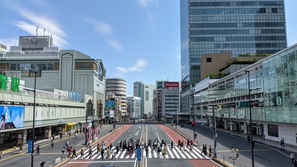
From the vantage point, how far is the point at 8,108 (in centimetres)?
3238

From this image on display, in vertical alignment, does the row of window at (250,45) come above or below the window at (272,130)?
above

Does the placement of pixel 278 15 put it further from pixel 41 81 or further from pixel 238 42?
pixel 41 81

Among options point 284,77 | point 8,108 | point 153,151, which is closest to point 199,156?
point 153,151

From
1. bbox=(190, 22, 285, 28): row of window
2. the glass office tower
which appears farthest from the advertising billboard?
bbox=(190, 22, 285, 28): row of window

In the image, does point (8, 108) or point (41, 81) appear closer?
point (8, 108)

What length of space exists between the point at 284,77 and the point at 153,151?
74.6 ft

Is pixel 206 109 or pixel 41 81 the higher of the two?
pixel 41 81

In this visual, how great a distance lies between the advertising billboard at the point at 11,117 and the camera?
31025 millimetres

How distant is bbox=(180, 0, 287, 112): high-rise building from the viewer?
106 metres

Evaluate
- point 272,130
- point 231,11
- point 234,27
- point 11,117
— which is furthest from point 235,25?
point 11,117

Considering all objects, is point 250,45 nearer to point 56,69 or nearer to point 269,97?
point 269,97

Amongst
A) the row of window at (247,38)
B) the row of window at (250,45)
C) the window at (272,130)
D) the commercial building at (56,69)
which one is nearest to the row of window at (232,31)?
the row of window at (247,38)

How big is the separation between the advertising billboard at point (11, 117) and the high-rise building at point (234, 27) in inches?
3539

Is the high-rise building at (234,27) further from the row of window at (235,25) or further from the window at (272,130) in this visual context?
the window at (272,130)
